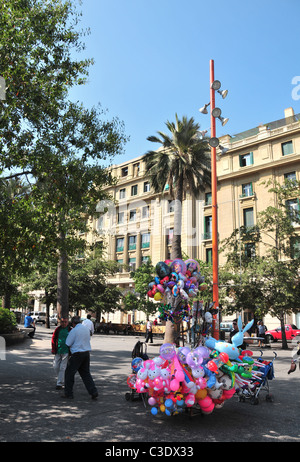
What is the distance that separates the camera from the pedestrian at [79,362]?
6.98 meters

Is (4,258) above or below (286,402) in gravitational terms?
above

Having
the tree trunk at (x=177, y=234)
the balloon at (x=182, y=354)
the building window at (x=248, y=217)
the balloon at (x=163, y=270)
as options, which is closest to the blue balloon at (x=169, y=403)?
the balloon at (x=182, y=354)

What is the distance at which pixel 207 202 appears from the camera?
39.3 meters

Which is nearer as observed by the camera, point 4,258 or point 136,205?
point 4,258

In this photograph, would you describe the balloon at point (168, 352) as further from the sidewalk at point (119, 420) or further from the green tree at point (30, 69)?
the green tree at point (30, 69)

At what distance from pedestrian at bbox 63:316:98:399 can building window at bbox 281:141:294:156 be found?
31449mm

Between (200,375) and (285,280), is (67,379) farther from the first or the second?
(285,280)

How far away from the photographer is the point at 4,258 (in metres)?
8.62

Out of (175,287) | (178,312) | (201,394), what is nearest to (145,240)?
(178,312)

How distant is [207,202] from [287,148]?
9.69 m
